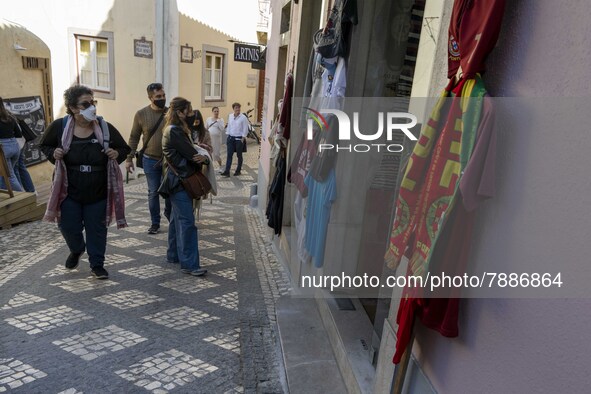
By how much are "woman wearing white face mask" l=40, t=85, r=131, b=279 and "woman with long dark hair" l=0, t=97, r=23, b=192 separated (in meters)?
2.59

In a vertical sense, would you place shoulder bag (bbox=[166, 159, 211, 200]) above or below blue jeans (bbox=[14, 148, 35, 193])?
above

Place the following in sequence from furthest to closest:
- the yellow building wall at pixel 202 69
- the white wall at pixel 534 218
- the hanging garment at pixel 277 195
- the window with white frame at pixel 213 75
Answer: the window with white frame at pixel 213 75 < the yellow building wall at pixel 202 69 < the hanging garment at pixel 277 195 < the white wall at pixel 534 218

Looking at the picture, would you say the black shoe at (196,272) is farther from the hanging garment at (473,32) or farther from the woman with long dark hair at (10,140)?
the hanging garment at (473,32)

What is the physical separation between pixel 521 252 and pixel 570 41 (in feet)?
2.12

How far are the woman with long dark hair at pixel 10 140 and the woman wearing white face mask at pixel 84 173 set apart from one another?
2591 millimetres

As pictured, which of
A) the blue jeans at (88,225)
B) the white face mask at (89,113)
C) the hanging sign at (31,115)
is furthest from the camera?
the hanging sign at (31,115)

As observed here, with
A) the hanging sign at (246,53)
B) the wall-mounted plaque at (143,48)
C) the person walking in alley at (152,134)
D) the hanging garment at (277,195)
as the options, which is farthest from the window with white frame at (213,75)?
the hanging garment at (277,195)

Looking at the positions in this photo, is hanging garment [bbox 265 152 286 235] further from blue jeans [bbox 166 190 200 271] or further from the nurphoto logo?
the nurphoto logo

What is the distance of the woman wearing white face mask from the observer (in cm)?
390

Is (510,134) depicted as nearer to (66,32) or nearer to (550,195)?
(550,195)

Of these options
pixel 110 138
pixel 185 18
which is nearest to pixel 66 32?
pixel 185 18

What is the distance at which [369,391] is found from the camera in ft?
8.39

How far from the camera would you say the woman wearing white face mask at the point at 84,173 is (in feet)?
12.8

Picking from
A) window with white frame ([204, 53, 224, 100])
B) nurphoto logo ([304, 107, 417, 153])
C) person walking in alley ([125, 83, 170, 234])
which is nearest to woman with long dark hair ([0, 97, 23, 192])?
person walking in alley ([125, 83, 170, 234])
